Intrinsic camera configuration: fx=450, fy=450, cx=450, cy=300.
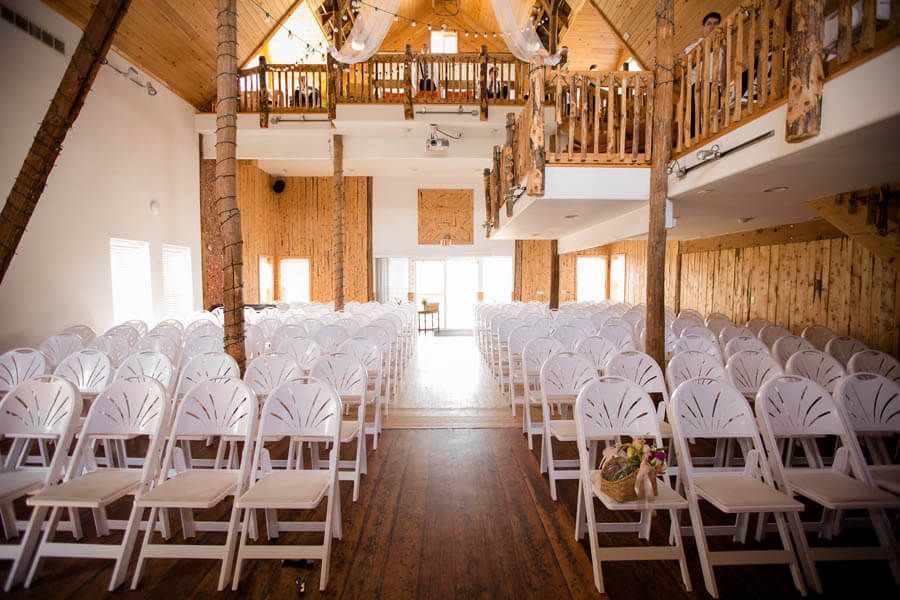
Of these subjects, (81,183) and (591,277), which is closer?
(81,183)

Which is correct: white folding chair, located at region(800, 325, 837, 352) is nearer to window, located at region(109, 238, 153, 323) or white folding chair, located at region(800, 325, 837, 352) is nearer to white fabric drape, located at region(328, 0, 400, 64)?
white fabric drape, located at region(328, 0, 400, 64)

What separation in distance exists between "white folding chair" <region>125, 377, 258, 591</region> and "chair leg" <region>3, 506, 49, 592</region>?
0.46 m

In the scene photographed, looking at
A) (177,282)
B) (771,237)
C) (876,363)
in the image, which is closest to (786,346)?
(876,363)

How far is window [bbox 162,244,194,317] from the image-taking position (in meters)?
9.24

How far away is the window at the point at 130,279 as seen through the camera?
7785 millimetres

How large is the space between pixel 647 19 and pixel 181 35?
29.1 feet

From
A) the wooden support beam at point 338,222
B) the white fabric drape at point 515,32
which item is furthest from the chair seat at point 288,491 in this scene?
the wooden support beam at point 338,222

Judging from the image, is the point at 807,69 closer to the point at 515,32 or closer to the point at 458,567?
the point at 458,567

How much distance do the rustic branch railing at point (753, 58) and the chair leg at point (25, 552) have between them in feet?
16.1

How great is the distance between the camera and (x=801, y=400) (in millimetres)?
2506

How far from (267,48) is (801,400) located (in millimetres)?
14039

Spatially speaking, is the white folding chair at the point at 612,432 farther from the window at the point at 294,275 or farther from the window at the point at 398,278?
the window at the point at 294,275

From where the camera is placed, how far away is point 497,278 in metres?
16.1

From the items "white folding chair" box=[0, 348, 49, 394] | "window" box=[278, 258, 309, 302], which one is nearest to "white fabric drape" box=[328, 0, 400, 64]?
"white folding chair" box=[0, 348, 49, 394]
